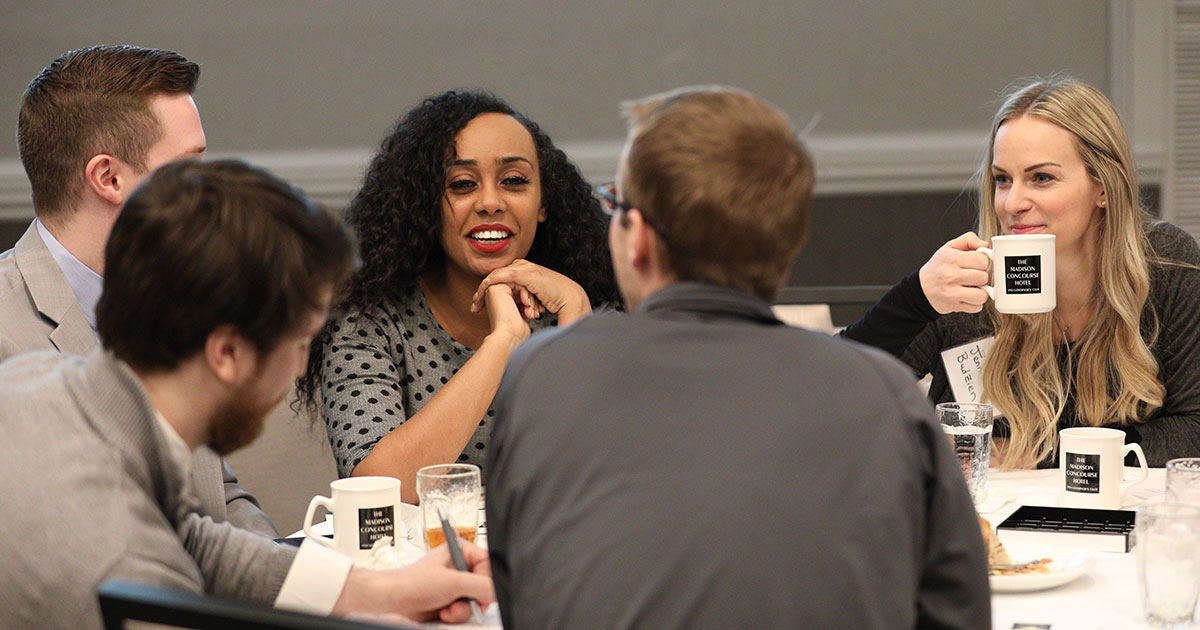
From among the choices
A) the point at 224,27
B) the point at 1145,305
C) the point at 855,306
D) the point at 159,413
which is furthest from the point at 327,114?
the point at 159,413

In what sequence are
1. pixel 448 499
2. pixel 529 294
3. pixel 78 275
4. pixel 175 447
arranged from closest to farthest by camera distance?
pixel 175 447 → pixel 448 499 → pixel 78 275 → pixel 529 294

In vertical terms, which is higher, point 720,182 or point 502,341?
point 720,182

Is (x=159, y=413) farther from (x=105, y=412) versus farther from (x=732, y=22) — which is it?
(x=732, y=22)

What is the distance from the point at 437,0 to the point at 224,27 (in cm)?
93

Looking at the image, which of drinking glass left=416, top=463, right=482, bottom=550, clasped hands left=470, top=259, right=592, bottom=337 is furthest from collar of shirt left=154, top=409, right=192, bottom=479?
clasped hands left=470, top=259, right=592, bottom=337

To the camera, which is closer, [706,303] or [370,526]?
[706,303]

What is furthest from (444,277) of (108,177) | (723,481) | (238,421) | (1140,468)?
(723,481)

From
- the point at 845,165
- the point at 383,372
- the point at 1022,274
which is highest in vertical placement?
the point at 1022,274

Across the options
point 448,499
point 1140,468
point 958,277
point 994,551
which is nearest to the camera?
point 994,551

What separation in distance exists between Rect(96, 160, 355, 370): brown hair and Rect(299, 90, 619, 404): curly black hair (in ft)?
4.00

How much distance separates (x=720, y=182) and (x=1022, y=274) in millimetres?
1328

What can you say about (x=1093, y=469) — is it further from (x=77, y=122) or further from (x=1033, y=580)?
(x=77, y=122)

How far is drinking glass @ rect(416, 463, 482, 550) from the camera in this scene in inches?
63.7

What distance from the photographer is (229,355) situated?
1.14m
